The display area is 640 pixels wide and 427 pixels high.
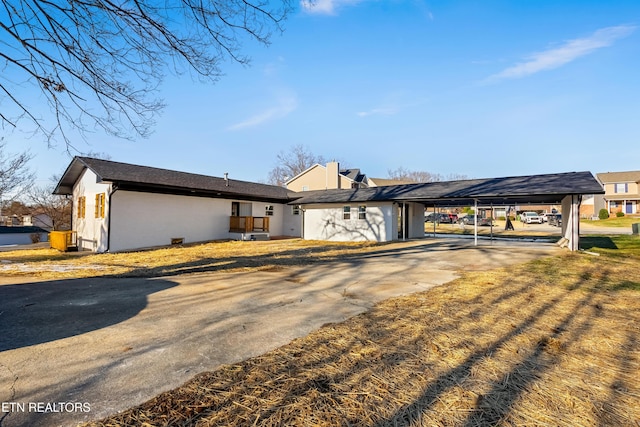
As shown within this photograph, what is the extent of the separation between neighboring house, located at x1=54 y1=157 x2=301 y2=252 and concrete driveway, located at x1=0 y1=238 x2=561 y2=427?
769 cm

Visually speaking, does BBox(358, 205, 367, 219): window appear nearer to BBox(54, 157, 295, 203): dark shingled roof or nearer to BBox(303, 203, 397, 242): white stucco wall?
BBox(303, 203, 397, 242): white stucco wall

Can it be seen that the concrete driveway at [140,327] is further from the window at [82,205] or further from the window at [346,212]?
the window at [346,212]

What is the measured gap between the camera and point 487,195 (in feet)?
49.5

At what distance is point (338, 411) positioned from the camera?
2162 mm

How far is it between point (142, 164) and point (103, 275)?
493 inches

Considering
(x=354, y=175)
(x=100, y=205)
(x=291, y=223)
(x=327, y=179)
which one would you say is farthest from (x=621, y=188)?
(x=100, y=205)

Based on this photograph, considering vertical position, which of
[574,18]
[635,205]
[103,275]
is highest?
[574,18]

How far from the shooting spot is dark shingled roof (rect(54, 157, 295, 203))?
1456 centimetres

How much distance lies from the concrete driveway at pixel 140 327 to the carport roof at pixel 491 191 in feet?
30.6

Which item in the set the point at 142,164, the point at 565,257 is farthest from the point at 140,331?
the point at 142,164

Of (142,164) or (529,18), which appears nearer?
(529,18)

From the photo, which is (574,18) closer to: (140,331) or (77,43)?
(77,43)

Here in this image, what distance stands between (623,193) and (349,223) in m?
49.1

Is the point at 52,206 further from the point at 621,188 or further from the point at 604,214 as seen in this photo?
the point at 621,188
